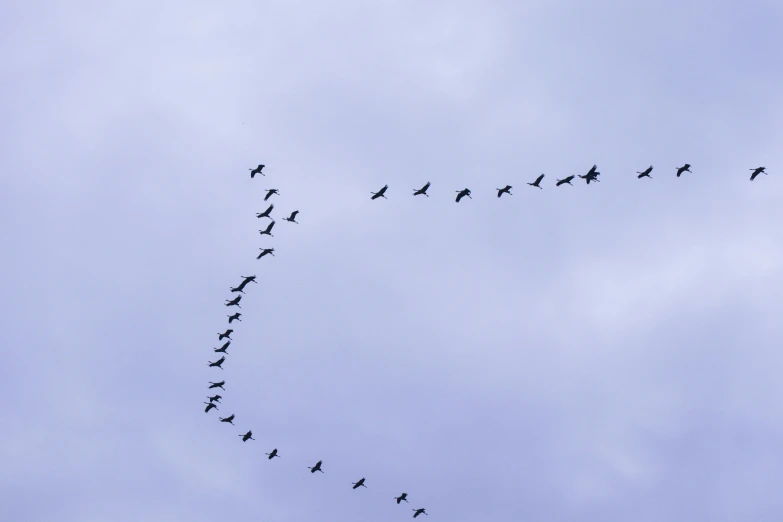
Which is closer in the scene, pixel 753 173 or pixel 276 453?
pixel 753 173

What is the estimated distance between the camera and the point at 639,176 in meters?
134

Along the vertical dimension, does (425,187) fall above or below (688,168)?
below

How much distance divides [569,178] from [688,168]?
14118 mm

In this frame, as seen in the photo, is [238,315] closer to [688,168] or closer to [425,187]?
[425,187]

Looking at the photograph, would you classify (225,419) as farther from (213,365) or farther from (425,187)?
(425,187)

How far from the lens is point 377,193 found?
133875 mm

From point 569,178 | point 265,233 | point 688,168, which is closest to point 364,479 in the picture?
point 265,233

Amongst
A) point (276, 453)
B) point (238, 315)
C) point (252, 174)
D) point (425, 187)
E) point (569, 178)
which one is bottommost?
point (276, 453)

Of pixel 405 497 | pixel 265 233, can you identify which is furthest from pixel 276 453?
pixel 265 233

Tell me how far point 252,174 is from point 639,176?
47584 millimetres

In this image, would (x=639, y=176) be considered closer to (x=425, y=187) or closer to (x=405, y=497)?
(x=425, y=187)

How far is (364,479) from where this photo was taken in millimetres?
138125

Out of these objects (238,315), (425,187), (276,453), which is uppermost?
(425,187)

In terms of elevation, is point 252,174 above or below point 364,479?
above
